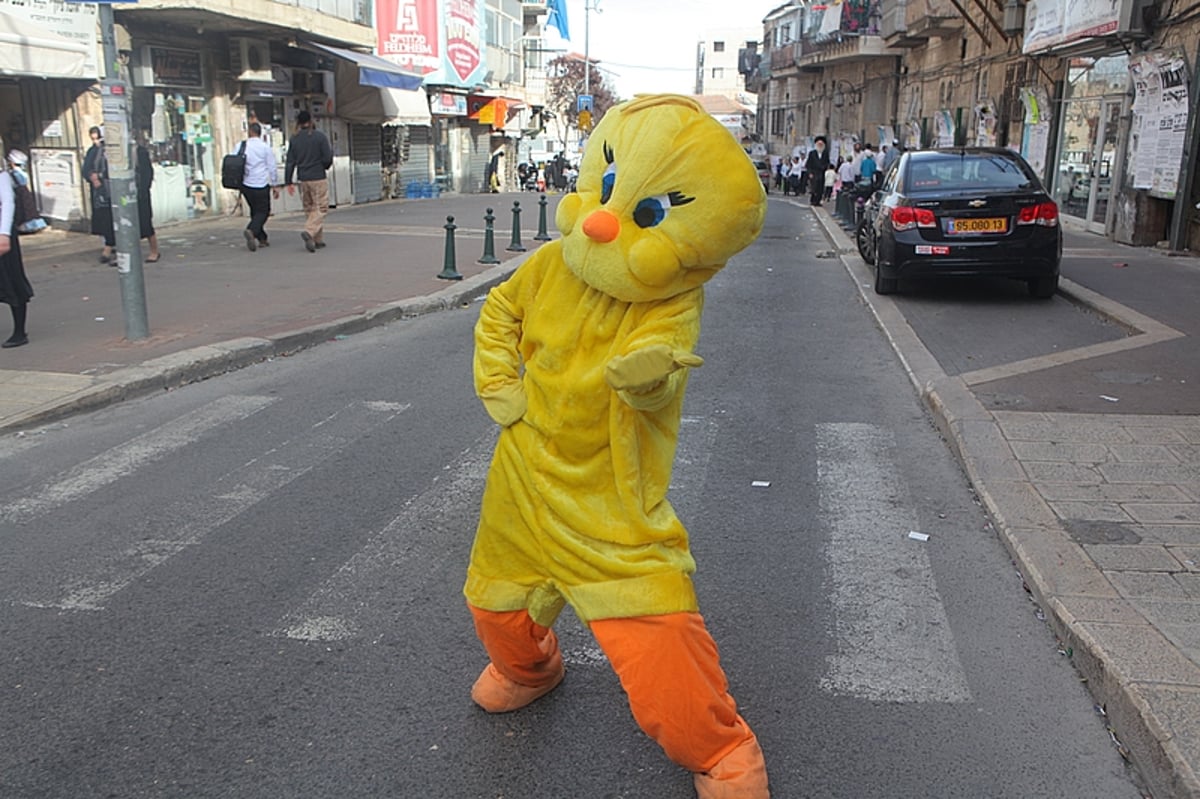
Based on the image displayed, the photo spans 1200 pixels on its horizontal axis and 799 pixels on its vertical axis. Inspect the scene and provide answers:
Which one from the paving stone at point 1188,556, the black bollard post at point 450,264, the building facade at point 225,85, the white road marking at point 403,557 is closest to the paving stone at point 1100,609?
the paving stone at point 1188,556

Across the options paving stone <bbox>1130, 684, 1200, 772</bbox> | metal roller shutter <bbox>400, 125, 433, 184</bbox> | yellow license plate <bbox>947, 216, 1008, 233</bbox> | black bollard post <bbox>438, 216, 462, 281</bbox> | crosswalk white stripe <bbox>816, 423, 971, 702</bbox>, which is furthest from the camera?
metal roller shutter <bbox>400, 125, 433, 184</bbox>

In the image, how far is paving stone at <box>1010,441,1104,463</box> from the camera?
19.3 ft

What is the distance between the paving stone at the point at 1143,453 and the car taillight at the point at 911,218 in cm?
529

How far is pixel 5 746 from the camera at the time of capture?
3178mm

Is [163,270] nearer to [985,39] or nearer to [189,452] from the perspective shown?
[189,452]

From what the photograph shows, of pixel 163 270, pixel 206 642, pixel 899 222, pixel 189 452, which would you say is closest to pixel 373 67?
pixel 163 270

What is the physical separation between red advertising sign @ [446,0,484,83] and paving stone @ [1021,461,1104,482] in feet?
98.1

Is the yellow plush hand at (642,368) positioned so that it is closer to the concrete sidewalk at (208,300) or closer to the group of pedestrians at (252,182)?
the concrete sidewalk at (208,300)

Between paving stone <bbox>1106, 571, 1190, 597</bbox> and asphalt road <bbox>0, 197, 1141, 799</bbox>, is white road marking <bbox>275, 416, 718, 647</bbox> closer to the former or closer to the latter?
asphalt road <bbox>0, 197, 1141, 799</bbox>

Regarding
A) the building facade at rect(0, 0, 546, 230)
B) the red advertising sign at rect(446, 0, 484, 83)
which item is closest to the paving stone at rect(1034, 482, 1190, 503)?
the building facade at rect(0, 0, 546, 230)

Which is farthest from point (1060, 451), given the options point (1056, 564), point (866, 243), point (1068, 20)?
point (1068, 20)

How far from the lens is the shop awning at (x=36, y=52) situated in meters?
13.9

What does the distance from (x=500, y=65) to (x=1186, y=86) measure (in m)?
30.1

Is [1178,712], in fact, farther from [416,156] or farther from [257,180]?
[416,156]
